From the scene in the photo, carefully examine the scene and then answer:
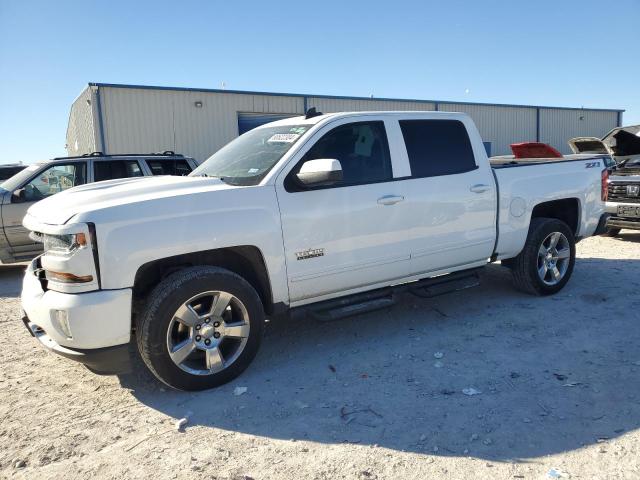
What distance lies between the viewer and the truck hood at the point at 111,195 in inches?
130

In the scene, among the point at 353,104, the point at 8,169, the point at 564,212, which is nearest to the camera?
the point at 564,212

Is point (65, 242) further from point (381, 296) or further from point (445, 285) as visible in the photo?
point (445, 285)

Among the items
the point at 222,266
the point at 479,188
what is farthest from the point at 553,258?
the point at 222,266

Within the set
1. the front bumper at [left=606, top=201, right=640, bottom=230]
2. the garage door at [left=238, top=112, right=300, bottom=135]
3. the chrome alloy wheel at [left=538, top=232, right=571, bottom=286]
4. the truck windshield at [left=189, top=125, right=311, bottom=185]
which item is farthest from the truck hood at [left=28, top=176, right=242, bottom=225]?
the garage door at [left=238, top=112, right=300, bottom=135]

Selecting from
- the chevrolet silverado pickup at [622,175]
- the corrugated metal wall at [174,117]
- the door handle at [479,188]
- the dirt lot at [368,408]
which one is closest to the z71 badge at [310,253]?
the dirt lot at [368,408]

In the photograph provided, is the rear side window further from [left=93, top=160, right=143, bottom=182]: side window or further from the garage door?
the garage door

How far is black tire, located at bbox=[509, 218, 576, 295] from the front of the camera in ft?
17.4

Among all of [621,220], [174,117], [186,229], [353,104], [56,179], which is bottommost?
[621,220]

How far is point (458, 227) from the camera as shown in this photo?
4.66 metres

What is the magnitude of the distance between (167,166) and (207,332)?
5.98m

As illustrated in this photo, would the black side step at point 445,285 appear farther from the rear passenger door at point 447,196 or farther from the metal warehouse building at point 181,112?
the metal warehouse building at point 181,112

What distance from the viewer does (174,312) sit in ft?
11.1

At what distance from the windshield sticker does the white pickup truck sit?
19mm

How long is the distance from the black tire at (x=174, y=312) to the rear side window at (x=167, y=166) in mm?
5587
